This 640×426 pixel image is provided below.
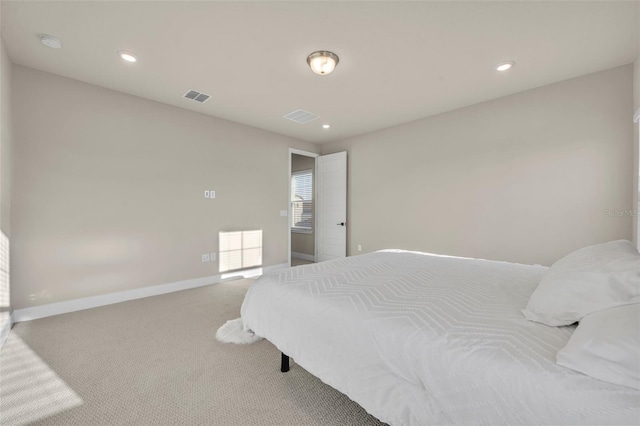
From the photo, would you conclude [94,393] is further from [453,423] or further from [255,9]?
[255,9]

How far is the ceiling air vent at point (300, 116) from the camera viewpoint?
4.00 meters

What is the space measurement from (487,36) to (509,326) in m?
2.37

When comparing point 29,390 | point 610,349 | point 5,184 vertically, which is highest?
point 5,184

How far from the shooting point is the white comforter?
776mm

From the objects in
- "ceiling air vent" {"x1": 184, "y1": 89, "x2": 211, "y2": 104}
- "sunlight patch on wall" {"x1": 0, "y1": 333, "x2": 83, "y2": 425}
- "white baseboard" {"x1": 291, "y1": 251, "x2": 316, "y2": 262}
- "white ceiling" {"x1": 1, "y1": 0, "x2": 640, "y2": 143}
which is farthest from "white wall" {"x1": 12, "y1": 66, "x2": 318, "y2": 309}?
"white baseboard" {"x1": 291, "y1": 251, "x2": 316, "y2": 262}

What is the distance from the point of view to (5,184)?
8.12ft

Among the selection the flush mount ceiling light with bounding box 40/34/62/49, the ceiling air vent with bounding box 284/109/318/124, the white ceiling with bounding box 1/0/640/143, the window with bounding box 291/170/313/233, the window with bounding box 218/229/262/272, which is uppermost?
the ceiling air vent with bounding box 284/109/318/124

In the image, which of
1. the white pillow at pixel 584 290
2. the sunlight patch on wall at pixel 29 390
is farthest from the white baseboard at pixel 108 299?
the white pillow at pixel 584 290

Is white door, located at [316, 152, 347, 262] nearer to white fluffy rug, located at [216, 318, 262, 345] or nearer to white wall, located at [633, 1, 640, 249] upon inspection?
white fluffy rug, located at [216, 318, 262, 345]

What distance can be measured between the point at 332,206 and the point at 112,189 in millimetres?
3643

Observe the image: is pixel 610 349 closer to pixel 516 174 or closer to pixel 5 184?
pixel 516 174

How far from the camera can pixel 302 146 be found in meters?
5.51

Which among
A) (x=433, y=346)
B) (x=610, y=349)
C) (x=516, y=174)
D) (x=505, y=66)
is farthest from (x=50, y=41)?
(x=516, y=174)

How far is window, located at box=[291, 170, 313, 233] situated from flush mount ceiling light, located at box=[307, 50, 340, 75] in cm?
383
